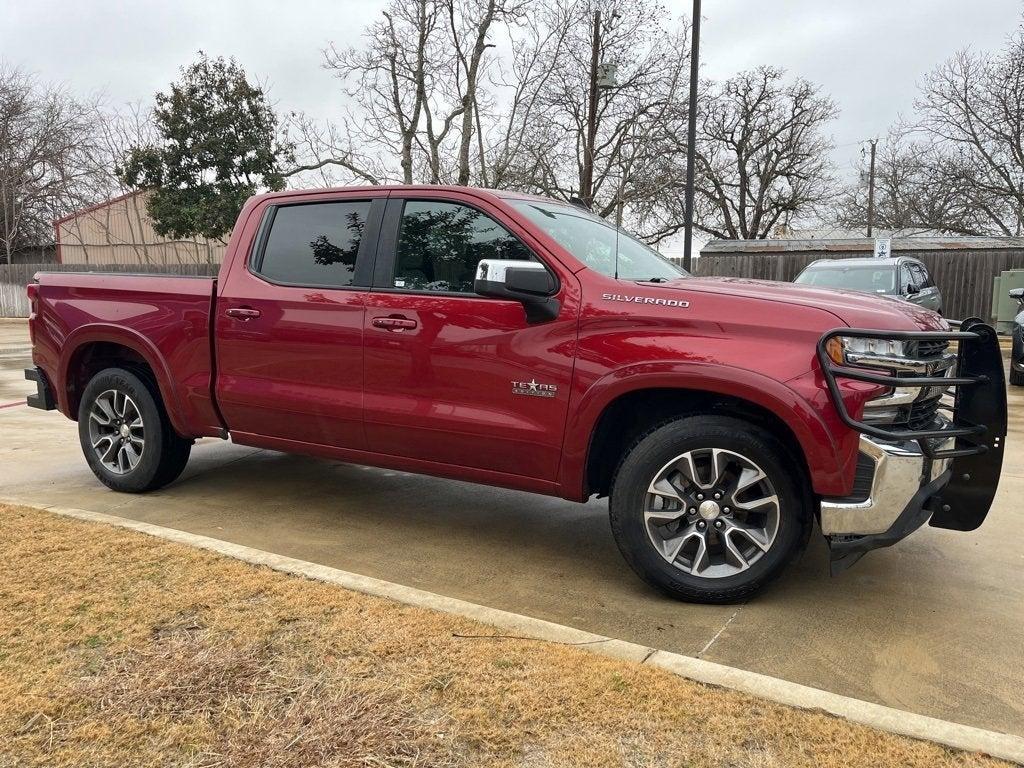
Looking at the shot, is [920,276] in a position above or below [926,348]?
above

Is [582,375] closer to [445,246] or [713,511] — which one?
[713,511]

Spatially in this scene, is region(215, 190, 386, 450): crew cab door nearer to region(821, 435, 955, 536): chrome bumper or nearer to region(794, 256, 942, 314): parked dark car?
region(821, 435, 955, 536): chrome bumper

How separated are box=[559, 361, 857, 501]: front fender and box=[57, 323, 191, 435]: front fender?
2.92 meters

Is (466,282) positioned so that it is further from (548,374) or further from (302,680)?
(302,680)

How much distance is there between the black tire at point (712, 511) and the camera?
130 inches

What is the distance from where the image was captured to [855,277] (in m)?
11.8

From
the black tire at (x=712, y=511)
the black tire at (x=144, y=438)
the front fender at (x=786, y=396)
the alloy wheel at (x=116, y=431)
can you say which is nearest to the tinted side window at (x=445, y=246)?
the front fender at (x=786, y=396)

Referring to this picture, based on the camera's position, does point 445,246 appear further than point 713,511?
Yes

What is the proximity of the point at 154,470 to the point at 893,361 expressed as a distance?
14.7ft

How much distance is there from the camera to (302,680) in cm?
265

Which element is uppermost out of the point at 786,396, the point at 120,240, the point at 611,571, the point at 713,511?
the point at 120,240

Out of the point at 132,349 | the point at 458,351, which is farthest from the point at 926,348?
the point at 132,349

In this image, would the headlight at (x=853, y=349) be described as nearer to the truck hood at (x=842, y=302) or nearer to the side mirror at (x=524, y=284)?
the truck hood at (x=842, y=302)

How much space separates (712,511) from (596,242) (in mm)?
1623
